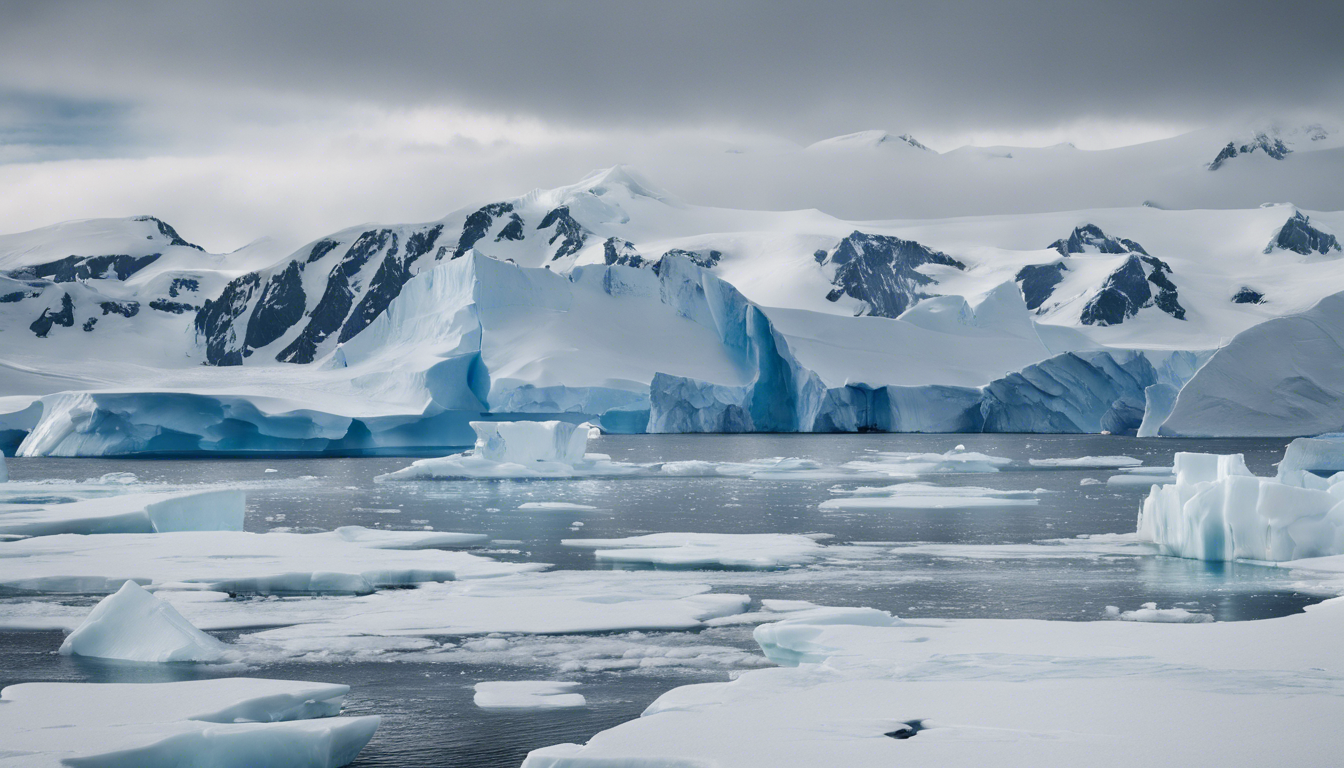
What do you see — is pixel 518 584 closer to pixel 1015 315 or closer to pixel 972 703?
pixel 972 703

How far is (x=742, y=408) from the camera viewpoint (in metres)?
42.8

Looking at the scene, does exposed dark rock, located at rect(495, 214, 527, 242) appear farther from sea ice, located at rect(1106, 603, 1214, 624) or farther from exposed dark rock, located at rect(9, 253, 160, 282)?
sea ice, located at rect(1106, 603, 1214, 624)

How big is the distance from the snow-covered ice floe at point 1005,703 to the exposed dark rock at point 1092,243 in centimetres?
10081

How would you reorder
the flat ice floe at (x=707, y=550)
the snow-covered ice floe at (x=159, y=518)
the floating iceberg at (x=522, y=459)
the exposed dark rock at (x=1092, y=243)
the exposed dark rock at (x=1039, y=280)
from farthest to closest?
1. the exposed dark rock at (x=1092, y=243)
2. the exposed dark rock at (x=1039, y=280)
3. the floating iceberg at (x=522, y=459)
4. the snow-covered ice floe at (x=159, y=518)
5. the flat ice floe at (x=707, y=550)

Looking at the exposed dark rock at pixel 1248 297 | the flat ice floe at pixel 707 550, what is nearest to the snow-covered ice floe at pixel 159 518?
the flat ice floe at pixel 707 550

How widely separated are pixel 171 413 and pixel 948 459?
19429mm

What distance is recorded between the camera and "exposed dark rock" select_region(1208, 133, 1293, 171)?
500 ft

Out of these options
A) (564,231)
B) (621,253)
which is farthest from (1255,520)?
(564,231)

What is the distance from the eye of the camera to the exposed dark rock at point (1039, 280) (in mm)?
86500

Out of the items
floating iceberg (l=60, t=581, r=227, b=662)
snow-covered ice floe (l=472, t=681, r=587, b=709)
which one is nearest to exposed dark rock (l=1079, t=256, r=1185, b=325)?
snow-covered ice floe (l=472, t=681, r=587, b=709)

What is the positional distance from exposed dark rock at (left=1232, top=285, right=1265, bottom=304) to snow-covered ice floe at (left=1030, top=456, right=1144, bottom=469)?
6178 cm

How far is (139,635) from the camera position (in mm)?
6527

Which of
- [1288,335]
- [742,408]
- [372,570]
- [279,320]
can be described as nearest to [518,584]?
[372,570]

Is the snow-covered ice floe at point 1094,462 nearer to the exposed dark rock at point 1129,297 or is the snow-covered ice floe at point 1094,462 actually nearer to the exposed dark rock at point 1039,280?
the exposed dark rock at point 1129,297
